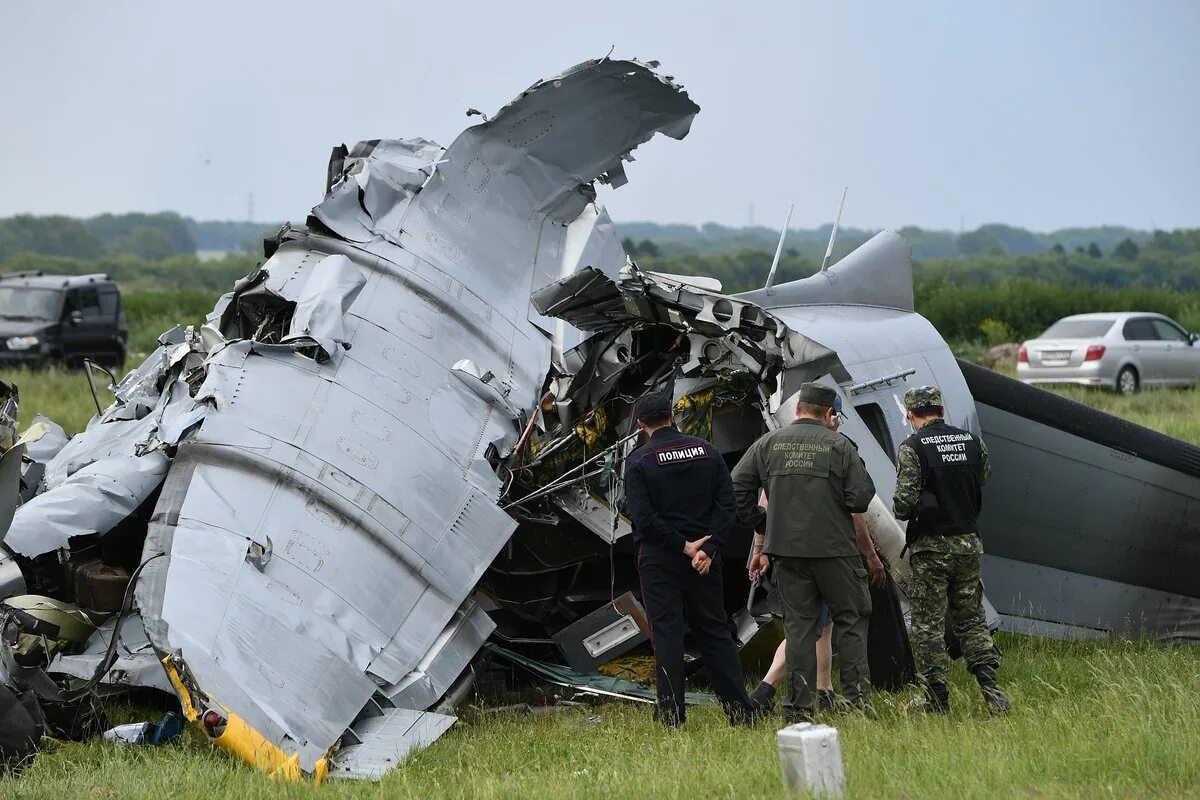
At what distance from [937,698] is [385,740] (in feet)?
10.1

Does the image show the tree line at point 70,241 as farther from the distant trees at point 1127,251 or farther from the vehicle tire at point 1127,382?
the vehicle tire at point 1127,382

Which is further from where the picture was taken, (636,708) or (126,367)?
(126,367)

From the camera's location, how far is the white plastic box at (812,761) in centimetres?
582

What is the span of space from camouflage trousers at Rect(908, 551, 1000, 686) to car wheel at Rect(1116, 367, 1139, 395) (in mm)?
17757

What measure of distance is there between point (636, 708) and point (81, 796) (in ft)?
10.7

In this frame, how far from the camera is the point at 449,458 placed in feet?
28.0

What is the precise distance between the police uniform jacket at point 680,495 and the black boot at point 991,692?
5.49ft

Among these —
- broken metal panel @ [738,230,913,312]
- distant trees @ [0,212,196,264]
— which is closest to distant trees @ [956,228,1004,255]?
distant trees @ [0,212,196,264]

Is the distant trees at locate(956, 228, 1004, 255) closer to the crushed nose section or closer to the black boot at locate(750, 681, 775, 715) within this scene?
the crushed nose section

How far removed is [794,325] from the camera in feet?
31.4

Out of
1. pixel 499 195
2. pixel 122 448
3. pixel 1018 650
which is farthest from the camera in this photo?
pixel 499 195

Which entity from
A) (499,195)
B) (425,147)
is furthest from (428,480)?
(425,147)

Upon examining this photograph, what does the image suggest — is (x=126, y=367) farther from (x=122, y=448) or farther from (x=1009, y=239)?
(x=1009, y=239)

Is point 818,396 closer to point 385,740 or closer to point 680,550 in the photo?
point 680,550
